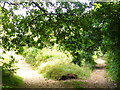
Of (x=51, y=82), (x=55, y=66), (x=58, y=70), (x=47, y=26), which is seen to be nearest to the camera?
(x=47, y=26)

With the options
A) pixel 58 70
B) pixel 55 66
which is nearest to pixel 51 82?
pixel 58 70

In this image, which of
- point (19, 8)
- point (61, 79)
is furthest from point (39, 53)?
point (19, 8)

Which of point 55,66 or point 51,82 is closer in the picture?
point 51,82

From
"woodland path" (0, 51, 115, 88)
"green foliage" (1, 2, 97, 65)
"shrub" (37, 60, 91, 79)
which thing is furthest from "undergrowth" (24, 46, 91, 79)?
"green foliage" (1, 2, 97, 65)

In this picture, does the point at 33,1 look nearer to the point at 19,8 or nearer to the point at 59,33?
the point at 19,8

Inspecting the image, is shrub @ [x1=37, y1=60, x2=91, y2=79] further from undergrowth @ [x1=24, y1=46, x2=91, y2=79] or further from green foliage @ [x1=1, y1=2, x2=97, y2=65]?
green foliage @ [x1=1, y1=2, x2=97, y2=65]

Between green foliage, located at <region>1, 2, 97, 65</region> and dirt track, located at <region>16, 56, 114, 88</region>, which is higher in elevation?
green foliage, located at <region>1, 2, 97, 65</region>

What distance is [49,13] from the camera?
15.1 ft

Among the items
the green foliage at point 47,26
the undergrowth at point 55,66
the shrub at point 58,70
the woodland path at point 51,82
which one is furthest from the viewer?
the undergrowth at point 55,66

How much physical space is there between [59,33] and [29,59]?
6772mm

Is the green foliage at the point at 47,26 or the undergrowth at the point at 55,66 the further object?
the undergrowth at the point at 55,66

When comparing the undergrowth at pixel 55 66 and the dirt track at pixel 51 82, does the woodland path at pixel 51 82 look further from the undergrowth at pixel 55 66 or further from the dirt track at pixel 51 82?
the undergrowth at pixel 55 66

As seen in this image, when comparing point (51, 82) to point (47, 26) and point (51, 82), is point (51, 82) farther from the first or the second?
point (47, 26)

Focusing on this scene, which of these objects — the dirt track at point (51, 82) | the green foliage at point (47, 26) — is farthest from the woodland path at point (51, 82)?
the green foliage at point (47, 26)
